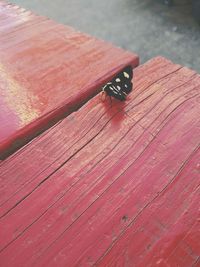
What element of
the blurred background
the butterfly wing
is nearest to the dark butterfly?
the butterfly wing

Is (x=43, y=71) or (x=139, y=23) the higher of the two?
(x=43, y=71)

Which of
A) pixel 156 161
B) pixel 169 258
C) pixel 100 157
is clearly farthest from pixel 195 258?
pixel 100 157

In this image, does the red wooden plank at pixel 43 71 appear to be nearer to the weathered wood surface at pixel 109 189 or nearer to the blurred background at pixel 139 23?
the weathered wood surface at pixel 109 189

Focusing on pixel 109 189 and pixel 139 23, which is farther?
pixel 139 23

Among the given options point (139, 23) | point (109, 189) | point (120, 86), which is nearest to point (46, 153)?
point (109, 189)

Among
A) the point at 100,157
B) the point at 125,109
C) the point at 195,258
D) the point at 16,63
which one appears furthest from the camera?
the point at 16,63

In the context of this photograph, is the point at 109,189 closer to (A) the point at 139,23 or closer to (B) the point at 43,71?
(B) the point at 43,71

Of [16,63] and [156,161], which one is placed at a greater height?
[16,63]

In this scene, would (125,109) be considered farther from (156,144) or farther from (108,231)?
(108,231)
